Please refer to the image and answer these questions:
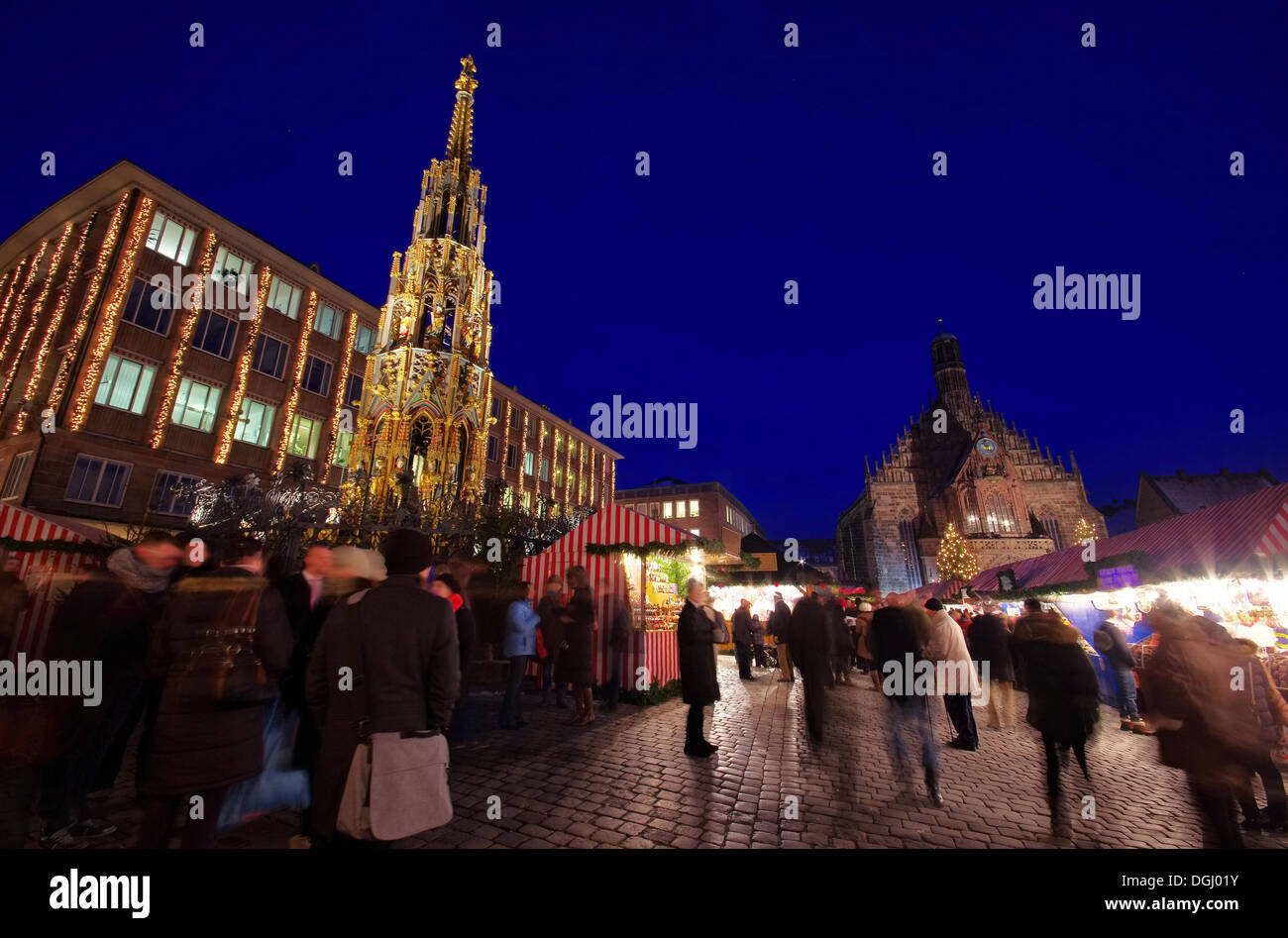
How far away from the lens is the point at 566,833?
383cm

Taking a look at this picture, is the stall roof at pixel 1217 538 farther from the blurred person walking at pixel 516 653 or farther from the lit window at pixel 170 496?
the lit window at pixel 170 496

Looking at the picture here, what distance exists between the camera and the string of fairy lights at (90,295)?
1634 centimetres

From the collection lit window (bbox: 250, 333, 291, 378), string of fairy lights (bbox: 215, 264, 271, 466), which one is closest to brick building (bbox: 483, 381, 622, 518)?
lit window (bbox: 250, 333, 291, 378)

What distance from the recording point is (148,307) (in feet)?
59.9

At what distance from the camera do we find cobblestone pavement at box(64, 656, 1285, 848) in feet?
12.8

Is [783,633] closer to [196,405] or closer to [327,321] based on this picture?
[196,405]

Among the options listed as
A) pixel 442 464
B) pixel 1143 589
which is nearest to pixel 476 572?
pixel 442 464

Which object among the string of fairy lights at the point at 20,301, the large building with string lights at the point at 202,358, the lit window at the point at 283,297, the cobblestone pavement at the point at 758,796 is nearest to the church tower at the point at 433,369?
the large building with string lights at the point at 202,358

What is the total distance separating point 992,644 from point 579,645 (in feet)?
21.9

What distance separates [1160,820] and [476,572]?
11231 mm

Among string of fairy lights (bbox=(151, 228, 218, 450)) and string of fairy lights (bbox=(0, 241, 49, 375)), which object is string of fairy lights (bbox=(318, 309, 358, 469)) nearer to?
string of fairy lights (bbox=(151, 228, 218, 450))

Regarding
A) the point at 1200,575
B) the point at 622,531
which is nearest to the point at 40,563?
the point at 622,531

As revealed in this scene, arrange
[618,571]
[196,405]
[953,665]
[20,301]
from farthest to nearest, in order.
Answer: [20,301] < [196,405] < [618,571] < [953,665]
